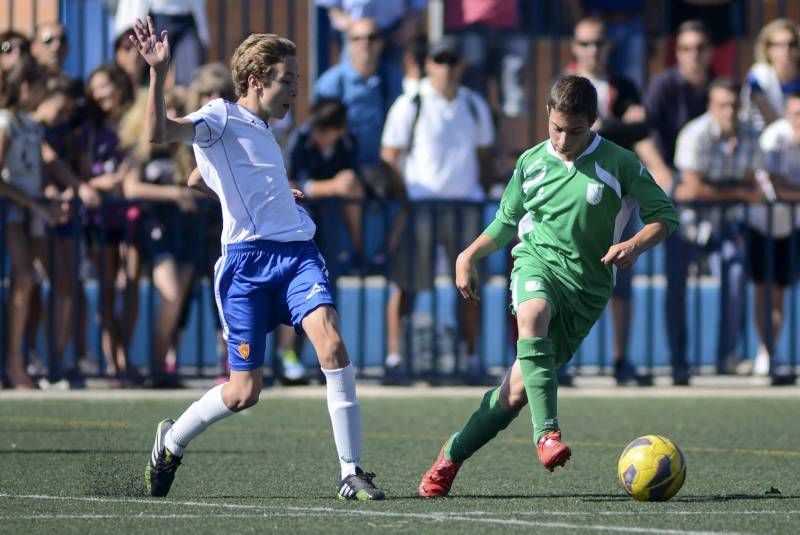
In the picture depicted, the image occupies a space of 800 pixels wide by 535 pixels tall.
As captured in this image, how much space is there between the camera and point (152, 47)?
680cm

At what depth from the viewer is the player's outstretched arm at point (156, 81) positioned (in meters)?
6.73

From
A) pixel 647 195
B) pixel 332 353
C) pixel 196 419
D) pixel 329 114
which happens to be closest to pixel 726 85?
pixel 329 114

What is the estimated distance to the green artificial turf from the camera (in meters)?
6.36

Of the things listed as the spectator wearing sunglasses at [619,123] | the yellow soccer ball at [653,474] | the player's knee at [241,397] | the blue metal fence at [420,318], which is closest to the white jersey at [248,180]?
the player's knee at [241,397]

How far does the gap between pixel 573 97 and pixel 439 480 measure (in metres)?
1.67

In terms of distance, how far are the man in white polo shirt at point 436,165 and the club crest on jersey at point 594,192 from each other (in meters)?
5.61

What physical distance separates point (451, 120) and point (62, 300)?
3.16 m

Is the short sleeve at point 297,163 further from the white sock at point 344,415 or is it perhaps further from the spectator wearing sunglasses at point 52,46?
the white sock at point 344,415

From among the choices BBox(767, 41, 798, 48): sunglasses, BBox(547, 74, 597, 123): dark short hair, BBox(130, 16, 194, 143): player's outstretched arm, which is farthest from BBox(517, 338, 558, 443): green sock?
BBox(767, 41, 798, 48): sunglasses

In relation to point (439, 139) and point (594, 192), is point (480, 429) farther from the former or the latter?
point (439, 139)

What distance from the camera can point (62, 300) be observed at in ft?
42.3

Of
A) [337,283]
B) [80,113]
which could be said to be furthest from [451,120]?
[80,113]

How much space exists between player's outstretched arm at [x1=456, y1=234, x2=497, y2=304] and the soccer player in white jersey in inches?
22.7

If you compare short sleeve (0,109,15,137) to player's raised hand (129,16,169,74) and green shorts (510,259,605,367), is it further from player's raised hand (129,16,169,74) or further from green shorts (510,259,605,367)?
green shorts (510,259,605,367)
